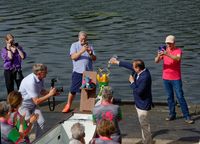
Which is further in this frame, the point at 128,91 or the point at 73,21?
the point at 73,21

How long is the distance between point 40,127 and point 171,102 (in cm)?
372

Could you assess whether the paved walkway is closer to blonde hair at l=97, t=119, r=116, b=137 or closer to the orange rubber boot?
the orange rubber boot

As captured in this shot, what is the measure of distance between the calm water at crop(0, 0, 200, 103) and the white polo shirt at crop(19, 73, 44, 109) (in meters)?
7.61

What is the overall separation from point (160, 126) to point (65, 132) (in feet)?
9.68

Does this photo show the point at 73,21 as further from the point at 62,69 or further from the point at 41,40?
the point at 62,69

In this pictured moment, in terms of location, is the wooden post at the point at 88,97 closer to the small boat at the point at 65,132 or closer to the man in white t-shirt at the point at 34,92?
the small boat at the point at 65,132

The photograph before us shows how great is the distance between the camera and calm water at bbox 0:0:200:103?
2097 centimetres

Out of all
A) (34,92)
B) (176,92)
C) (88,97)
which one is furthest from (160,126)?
(34,92)

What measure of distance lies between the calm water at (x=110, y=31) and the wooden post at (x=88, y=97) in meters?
4.88

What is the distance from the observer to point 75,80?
12.9 meters

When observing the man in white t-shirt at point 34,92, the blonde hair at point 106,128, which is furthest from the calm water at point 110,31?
the blonde hair at point 106,128

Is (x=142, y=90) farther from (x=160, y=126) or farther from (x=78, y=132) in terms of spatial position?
(x=78, y=132)

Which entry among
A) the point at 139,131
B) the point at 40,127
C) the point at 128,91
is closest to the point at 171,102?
the point at 139,131

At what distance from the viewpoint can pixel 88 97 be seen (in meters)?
12.4
